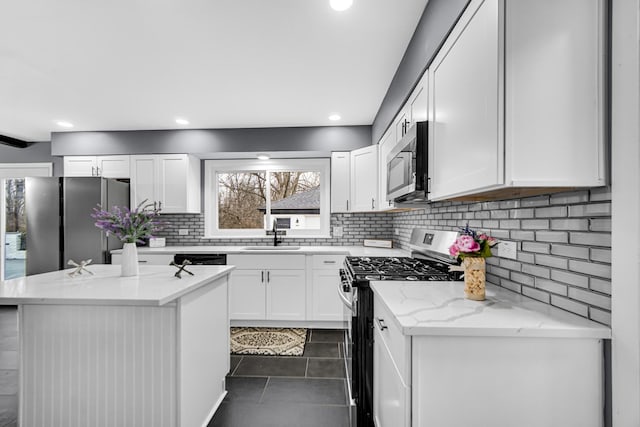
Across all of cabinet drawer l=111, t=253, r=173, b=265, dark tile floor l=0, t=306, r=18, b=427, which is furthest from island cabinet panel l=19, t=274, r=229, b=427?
cabinet drawer l=111, t=253, r=173, b=265

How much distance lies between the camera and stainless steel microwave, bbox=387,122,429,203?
5.57 feet

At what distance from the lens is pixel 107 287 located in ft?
5.52

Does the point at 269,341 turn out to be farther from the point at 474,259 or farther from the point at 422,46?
the point at 422,46

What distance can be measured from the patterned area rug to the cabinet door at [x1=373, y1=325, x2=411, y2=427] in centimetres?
147

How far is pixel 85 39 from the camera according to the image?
2041 millimetres

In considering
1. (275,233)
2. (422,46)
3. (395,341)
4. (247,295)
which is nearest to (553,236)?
(395,341)

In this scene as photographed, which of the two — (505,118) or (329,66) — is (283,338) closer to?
(329,66)

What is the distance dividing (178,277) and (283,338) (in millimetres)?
1744

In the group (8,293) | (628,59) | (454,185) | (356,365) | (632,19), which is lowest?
(356,365)

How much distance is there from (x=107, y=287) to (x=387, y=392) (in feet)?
4.94

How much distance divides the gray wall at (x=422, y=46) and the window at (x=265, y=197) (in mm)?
1792

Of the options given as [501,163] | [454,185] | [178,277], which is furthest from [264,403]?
[501,163]

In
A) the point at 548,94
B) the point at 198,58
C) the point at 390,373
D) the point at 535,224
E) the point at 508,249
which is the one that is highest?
the point at 198,58

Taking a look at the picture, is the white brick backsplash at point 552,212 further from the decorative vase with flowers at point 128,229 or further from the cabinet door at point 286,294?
the cabinet door at point 286,294
